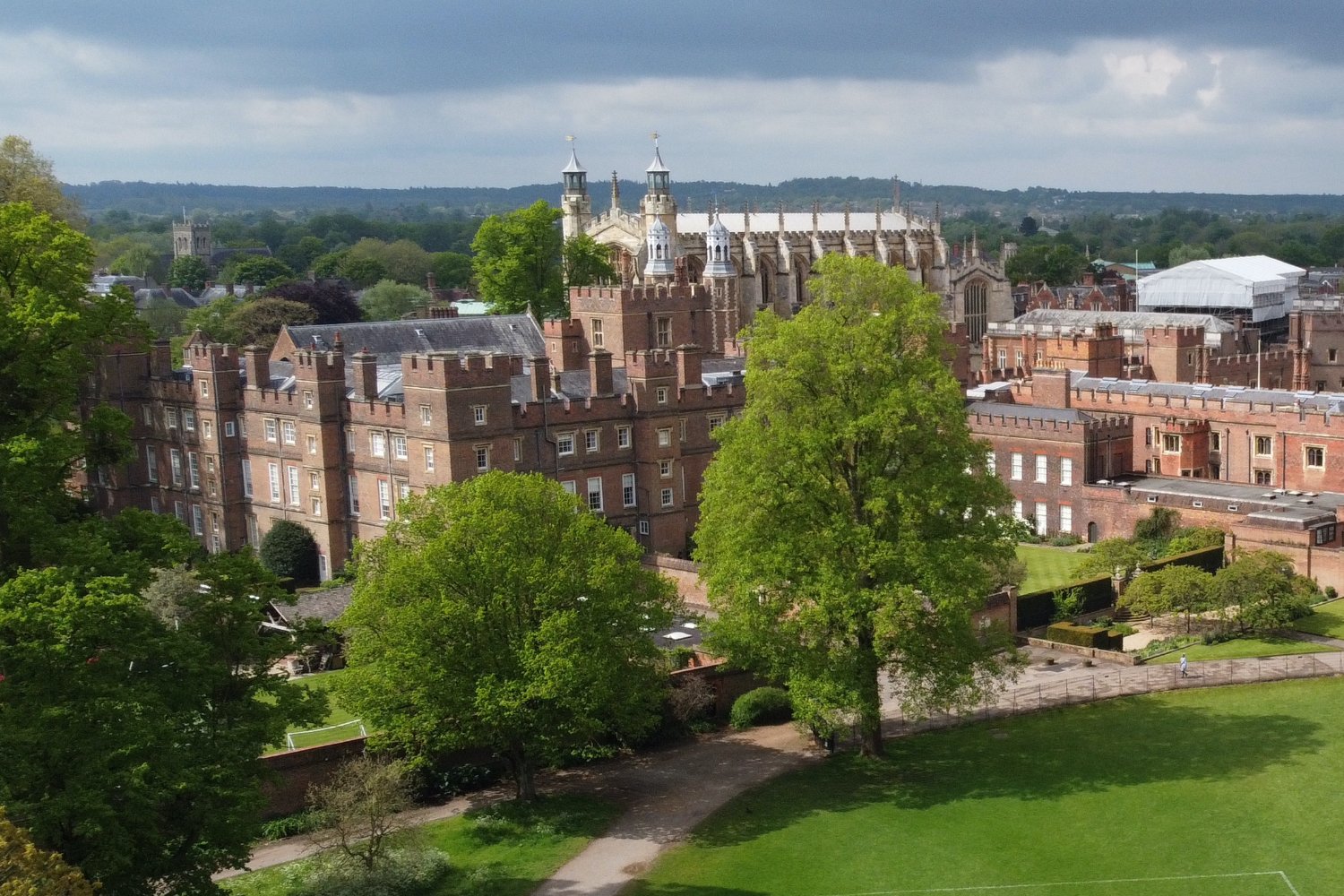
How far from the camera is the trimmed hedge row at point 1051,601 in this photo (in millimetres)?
45781

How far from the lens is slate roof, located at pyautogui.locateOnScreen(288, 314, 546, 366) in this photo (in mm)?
64312

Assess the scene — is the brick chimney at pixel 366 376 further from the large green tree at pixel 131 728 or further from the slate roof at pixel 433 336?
the large green tree at pixel 131 728

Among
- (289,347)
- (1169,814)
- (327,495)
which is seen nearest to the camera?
(1169,814)

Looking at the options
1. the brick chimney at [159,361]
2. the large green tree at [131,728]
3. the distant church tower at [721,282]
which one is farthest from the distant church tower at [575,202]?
the large green tree at [131,728]

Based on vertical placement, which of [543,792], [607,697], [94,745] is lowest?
[543,792]

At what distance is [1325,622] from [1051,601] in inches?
294

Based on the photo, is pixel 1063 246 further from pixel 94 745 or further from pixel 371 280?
pixel 94 745

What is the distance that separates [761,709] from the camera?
38750 mm

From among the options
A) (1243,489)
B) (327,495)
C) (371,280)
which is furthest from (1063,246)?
(327,495)

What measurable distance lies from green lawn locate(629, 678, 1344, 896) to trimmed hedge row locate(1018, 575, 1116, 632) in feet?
24.8

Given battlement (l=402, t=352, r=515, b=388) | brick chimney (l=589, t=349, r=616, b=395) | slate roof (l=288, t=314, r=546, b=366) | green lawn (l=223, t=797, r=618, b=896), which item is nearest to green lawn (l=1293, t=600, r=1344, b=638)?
green lawn (l=223, t=797, r=618, b=896)

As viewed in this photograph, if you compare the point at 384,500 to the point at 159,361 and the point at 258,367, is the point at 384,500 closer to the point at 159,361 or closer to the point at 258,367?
the point at 258,367

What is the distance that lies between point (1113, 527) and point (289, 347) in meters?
32.9

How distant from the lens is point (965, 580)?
109ft
